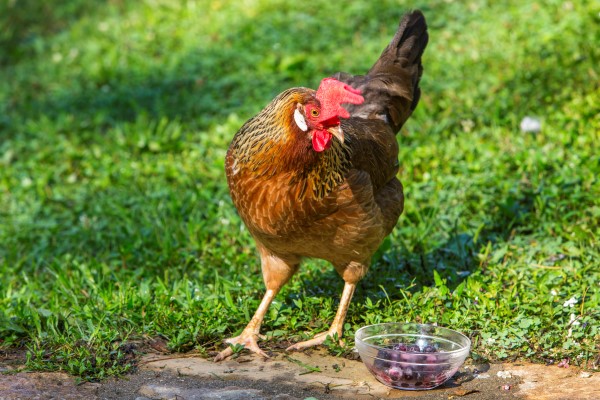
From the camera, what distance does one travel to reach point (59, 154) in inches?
270

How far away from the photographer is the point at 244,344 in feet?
13.5

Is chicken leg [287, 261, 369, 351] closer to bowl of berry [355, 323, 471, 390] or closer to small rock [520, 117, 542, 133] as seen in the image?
bowl of berry [355, 323, 471, 390]

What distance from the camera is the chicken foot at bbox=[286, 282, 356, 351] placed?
13.5ft

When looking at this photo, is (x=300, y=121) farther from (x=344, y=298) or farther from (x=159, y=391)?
(x=159, y=391)

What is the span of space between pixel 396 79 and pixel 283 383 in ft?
7.02

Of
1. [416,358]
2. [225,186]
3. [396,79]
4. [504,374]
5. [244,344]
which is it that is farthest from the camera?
[225,186]

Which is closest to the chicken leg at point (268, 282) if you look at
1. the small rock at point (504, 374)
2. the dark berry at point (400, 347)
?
the dark berry at point (400, 347)

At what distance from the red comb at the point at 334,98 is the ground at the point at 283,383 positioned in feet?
4.24

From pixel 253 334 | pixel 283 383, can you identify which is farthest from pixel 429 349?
pixel 253 334

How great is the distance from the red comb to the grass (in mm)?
1305

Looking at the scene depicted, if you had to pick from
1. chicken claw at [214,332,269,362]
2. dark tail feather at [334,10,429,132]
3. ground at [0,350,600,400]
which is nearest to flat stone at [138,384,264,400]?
ground at [0,350,600,400]

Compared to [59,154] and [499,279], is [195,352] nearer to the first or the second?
[499,279]

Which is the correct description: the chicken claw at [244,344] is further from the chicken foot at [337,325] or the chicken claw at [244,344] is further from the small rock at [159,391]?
the small rock at [159,391]

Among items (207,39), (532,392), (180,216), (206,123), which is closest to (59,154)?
(206,123)
